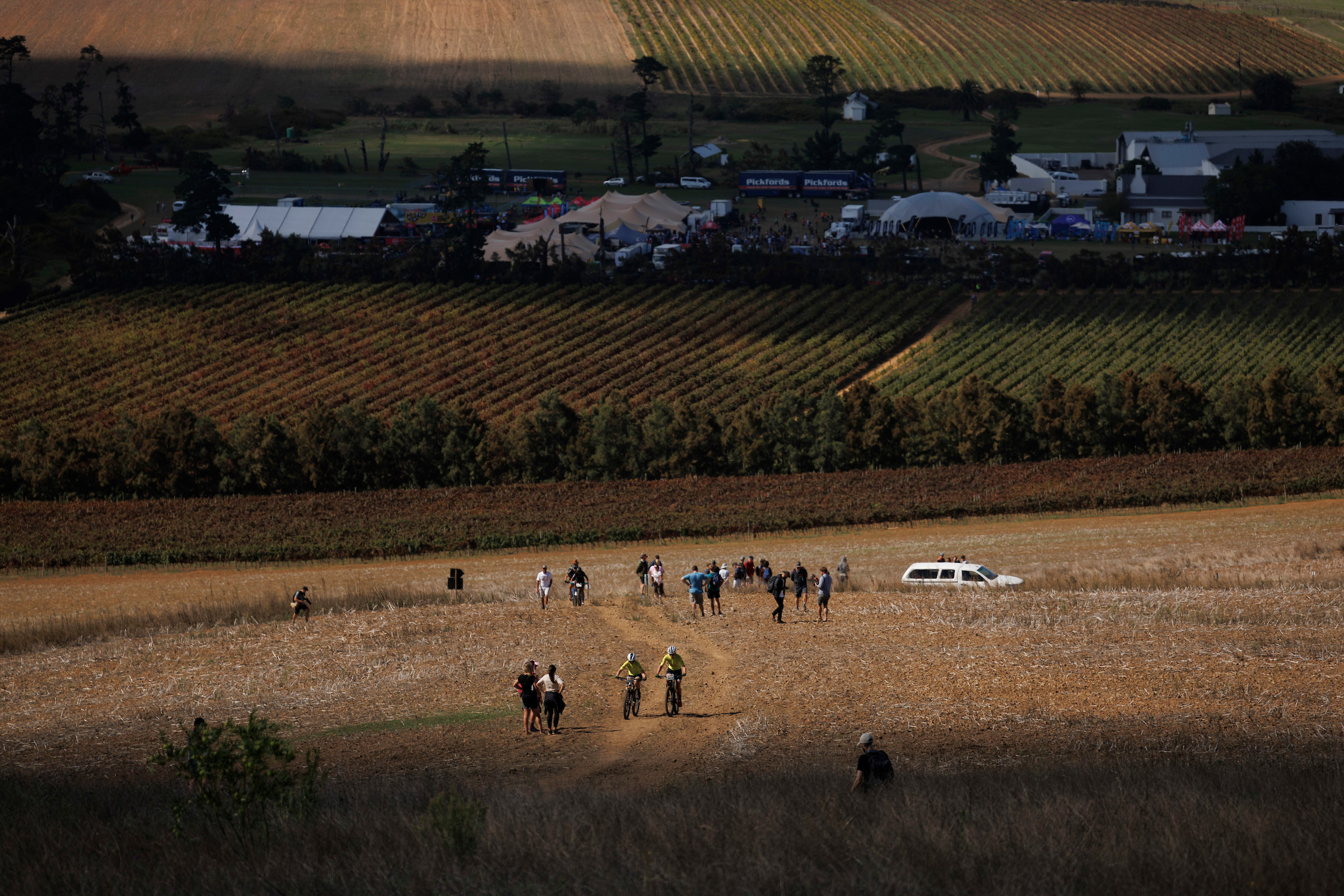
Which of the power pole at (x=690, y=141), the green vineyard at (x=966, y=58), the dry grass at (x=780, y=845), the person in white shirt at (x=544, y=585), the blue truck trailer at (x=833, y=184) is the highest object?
the green vineyard at (x=966, y=58)

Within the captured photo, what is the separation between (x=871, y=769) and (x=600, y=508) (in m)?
37.1

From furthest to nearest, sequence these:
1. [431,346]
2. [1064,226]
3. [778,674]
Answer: [1064,226]
[431,346]
[778,674]

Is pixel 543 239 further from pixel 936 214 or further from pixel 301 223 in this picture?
pixel 936 214

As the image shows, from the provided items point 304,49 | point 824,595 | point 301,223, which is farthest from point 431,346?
point 304,49

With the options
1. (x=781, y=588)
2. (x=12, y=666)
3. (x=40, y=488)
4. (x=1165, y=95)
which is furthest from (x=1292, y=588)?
(x=1165, y=95)

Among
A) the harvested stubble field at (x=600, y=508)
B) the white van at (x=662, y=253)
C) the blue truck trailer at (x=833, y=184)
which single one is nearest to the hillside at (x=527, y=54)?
the blue truck trailer at (x=833, y=184)

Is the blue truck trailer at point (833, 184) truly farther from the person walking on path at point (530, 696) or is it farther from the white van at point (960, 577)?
the person walking on path at point (530, 696)

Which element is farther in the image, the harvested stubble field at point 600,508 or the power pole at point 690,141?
the power pole at point 690,141

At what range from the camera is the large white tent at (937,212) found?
4085 inches

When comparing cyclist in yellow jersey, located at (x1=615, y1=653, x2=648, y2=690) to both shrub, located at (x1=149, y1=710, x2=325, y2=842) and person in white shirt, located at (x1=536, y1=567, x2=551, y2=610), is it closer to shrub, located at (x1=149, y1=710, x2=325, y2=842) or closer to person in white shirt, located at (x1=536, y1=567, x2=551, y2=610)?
shrub, located at (x1=149, y1=710, x2=325, y2=842)

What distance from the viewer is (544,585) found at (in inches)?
1380

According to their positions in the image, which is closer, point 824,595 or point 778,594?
point 778,594

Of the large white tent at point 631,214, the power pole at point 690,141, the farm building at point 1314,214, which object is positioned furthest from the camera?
the power pole at point 690,141

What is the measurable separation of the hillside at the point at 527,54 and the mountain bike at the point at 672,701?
162 m
